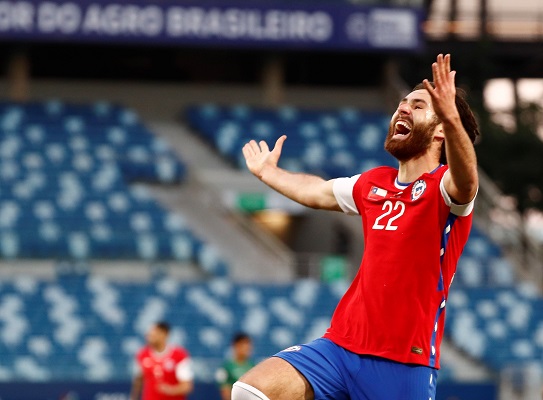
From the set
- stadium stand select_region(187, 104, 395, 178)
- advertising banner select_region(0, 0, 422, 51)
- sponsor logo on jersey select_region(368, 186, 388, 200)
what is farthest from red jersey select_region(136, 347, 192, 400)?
advertising banner select_region(0, 0, 422, 51)

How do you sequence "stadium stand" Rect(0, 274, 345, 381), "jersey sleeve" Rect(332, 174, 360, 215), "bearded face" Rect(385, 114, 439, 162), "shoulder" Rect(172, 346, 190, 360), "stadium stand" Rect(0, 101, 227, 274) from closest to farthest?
"bearded face" Rect(385, 114, 439, 162), "jersey sleeve" Rect(332, 174, 360, 215), "shoulder" Rect(172, 346, 190, 360), "stadium stand" Rect(0, 274, 345, 381), "stadium stand" Rect(0, 101, 227, 274)

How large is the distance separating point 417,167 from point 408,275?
0.47 meters

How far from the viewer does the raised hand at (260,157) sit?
19.3 feet

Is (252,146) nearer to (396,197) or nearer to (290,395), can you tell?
(396,197)

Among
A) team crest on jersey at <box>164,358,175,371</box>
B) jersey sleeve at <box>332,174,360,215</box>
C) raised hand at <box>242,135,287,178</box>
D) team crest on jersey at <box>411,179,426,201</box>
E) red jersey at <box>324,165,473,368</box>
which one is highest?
raised hand at <box>242,135,287,178</box>

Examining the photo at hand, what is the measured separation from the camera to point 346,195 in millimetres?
5719

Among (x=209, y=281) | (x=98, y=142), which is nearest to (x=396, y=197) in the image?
(x=209, y=281)

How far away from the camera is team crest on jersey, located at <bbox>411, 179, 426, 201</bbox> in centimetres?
530

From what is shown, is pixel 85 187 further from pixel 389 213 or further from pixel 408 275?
pixel 408 275

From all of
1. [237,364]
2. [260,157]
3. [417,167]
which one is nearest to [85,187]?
[237,364]

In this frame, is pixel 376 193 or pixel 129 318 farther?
pixel 129 318

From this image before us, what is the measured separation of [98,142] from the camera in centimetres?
2147

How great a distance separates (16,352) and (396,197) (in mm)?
11361

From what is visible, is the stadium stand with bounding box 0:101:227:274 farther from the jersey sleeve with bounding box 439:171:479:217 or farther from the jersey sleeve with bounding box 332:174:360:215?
the jersey sleeve with bounding box 439:171:479:217
